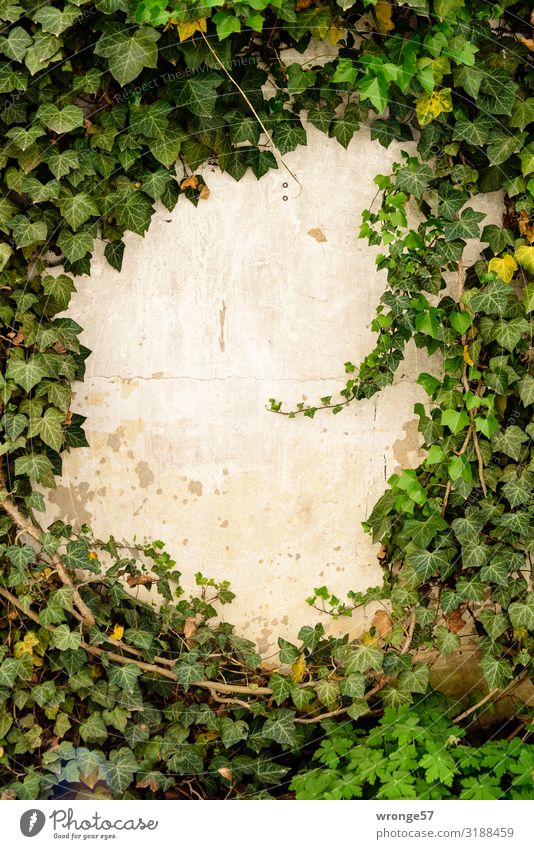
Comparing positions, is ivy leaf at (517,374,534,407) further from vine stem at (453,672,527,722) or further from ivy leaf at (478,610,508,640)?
vine stem at (453,672,527,722)

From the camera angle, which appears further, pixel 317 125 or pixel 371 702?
pixel 371 702

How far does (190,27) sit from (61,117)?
48 centimetres

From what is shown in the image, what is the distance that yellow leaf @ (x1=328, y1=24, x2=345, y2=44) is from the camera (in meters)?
2.54

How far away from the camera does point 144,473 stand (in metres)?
2.82

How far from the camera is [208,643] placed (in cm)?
278

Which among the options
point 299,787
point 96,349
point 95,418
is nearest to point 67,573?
point 95,418

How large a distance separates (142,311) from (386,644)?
145 cm

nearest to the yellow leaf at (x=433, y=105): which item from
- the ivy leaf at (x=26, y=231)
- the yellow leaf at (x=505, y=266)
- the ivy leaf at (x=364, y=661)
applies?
the yellow leaf at (x=505, y=266)

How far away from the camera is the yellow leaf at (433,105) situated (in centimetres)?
251

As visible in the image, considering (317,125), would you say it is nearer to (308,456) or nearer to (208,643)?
(308,456)

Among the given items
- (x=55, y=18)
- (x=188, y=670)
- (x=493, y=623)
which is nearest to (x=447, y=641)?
(x=493, y=623)

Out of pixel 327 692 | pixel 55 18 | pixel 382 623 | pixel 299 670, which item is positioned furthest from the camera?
pixel 382 623

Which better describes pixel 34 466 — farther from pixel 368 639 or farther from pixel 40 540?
pixel 368 639

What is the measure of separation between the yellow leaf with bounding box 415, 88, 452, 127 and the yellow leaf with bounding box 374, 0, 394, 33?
0.25m
